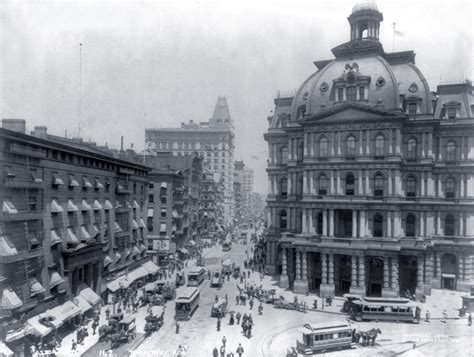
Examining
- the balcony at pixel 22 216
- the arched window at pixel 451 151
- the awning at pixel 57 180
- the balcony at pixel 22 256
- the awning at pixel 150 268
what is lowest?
the awning at pixel 150 268

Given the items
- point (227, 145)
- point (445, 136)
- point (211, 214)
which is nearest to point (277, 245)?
point (445, 136)

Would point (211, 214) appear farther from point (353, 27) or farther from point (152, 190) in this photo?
point (353, 27)

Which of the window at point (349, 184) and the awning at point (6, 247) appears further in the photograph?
the window at point (349, 184)

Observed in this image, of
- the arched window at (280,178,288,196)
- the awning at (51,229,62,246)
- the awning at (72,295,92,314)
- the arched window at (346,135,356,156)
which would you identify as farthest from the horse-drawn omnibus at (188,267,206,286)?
the arched window at (346,135,356,156)

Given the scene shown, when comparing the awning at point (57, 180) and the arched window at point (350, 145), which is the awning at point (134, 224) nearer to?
the awning at point (57, 180)

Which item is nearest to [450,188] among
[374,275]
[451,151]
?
[451,151]

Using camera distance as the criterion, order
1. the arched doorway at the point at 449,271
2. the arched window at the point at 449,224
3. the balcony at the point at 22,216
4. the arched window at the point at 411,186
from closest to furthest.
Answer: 1. the balcony at the point at 22,216
2. the arched window at the point at 411,186
3. the arched doorway at the point at 449,271
4. the arched window at the point at 449,224

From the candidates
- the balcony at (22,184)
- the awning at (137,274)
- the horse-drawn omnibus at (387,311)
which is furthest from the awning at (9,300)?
the horse-drawn omnibus at (387,311)

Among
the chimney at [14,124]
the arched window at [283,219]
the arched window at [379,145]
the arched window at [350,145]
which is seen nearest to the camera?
the chimney at [14,124]
